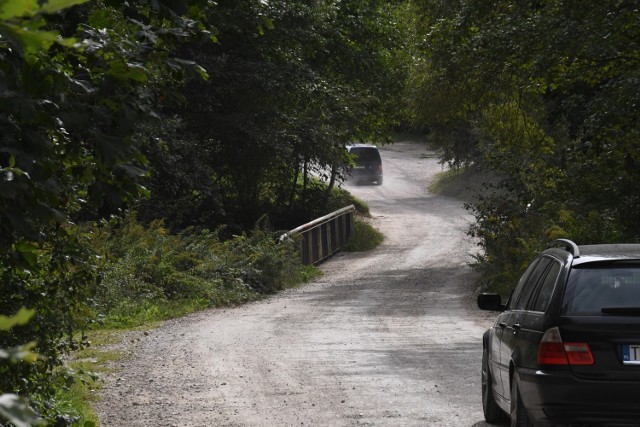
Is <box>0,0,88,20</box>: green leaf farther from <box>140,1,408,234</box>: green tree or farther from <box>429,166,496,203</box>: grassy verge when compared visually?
<box>429,166,496,203</box>: grassy verge

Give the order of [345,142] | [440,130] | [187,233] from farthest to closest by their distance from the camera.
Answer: [440,130], [345,142], [187,233]

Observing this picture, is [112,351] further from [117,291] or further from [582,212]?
[582,212]

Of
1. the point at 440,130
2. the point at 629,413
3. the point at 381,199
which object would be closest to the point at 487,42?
the point at 629,413

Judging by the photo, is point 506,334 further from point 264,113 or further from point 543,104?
point 264,113

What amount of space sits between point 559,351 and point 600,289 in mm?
543

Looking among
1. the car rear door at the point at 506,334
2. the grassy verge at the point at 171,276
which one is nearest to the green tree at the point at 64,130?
the car rear door at the point at 506,334

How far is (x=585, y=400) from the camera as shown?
21.7ft

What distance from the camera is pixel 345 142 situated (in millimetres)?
34469

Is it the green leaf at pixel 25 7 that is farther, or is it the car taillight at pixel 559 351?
the car taillight at pixel 559 351

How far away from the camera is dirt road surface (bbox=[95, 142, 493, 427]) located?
9.78 metres

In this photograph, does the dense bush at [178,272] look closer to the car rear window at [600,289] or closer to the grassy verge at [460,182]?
the car rear window at [600,289]

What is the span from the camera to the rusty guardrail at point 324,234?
106 feet

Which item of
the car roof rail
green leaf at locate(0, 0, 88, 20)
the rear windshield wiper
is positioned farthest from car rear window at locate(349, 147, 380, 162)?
green leaf at locate(0, 0, 88, 20)

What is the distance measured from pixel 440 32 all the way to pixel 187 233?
1034 centimetres
